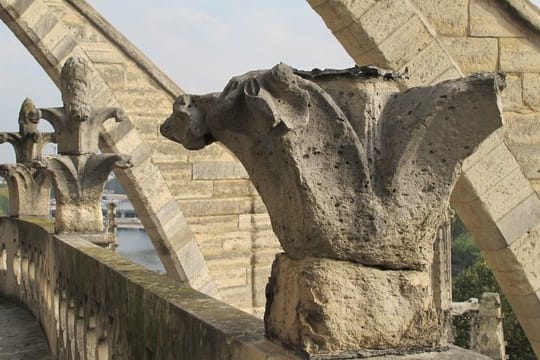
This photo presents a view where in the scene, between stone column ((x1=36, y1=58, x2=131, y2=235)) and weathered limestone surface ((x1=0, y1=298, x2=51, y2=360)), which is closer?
weathered limestone surface ((x1=0, y1=298, x2=51, y2=360))

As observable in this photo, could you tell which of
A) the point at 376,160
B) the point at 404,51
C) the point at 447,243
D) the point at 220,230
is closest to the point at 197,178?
the point at 220,230

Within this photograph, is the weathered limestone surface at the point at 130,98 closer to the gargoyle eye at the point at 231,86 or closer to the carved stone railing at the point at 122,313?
the carved stone railing at the point at 122,313

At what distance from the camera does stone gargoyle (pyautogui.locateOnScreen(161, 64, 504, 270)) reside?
5.68 ft

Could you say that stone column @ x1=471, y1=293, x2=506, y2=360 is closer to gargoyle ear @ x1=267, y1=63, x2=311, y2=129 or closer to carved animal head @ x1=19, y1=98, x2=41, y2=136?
carved animal head @ x1=19, y1=98, x2=41, y2=136

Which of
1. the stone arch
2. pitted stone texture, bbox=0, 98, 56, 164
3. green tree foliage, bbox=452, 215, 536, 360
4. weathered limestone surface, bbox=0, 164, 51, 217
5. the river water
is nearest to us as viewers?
the stone arch

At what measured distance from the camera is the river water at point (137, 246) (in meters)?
86.6

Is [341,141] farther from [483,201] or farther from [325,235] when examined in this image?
[483,201]

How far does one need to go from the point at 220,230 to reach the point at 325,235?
7.88m

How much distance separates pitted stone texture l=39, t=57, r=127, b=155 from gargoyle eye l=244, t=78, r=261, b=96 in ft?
12.9

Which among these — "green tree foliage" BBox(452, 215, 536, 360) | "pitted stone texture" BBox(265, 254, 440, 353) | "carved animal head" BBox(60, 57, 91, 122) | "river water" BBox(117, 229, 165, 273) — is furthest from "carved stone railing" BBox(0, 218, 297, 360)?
"river water" BBox(117, 229, 165, 273)

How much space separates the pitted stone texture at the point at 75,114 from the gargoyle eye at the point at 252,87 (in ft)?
12.9

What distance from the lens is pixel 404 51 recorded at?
4.98m

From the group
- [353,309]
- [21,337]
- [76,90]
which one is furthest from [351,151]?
[21,337]

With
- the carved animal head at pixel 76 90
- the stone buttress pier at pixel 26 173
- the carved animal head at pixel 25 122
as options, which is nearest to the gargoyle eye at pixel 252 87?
the carved animal head at pixel 76 90
